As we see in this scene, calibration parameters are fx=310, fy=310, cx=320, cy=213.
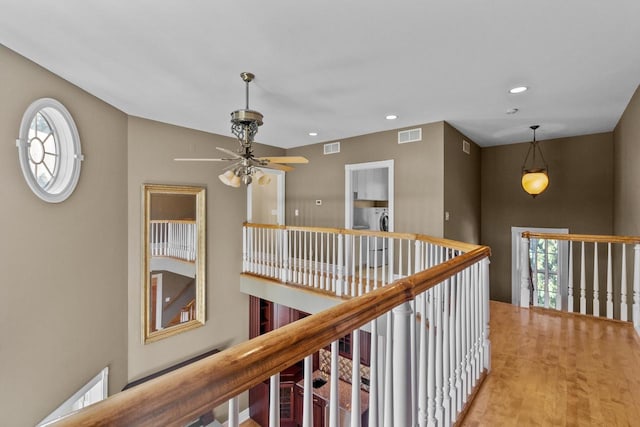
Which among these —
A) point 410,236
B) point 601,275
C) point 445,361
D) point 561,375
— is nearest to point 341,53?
point 410,236

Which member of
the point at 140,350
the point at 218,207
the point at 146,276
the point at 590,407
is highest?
the point at 218,207

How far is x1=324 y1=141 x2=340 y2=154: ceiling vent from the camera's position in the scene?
19.1 ft

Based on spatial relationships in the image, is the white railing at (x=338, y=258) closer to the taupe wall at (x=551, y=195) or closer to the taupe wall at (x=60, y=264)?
the taupe wall at (x=60, y=264)

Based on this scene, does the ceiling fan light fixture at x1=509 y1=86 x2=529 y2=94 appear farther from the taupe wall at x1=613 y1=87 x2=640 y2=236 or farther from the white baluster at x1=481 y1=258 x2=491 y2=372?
the white baluster at x1=481 y1=258 x2=491 y2=372

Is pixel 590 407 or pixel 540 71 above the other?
pixel 540 71

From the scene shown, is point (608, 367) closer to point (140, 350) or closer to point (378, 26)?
point (378, 26)

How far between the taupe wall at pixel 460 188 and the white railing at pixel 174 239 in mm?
3936

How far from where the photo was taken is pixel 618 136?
4.66 meters

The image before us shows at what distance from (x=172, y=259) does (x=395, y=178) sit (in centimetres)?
372

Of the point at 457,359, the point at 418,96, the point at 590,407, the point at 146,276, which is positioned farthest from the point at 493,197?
the point at 146,276

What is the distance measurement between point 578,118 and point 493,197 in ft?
7.09

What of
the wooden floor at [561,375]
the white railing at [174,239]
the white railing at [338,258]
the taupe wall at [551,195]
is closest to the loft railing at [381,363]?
the wooden floor at [561,375]

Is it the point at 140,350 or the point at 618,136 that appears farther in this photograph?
the point at 618,136

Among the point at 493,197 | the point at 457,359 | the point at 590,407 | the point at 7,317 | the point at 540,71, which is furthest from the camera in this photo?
the point at 493,197
